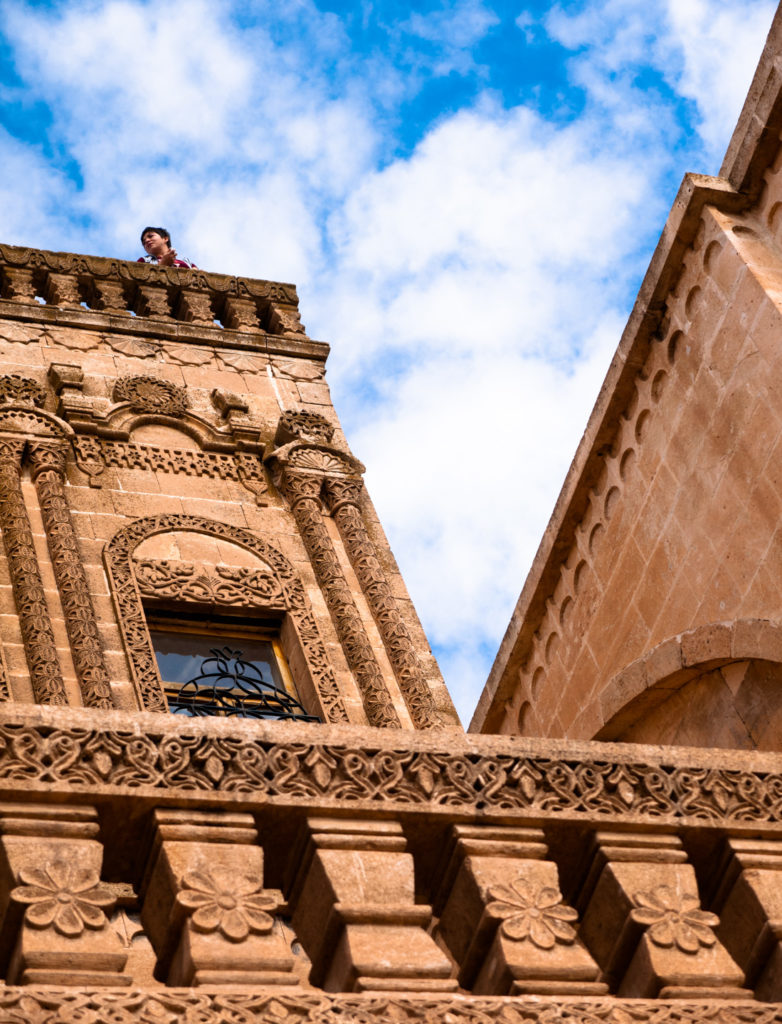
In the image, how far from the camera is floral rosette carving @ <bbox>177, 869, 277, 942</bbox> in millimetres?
4348

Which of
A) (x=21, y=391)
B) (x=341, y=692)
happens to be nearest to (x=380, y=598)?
(x=341, y=692)

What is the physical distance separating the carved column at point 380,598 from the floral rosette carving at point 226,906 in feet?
17.6

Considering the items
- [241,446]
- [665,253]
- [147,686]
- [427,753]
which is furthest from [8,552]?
[427,753]

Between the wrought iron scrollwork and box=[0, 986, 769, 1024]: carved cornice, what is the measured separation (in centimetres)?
553

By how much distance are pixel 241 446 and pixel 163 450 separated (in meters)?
0.60

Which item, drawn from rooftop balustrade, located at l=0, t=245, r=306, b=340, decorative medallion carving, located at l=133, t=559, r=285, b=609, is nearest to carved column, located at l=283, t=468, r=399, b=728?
decorative medallion carving, located at l=133, t=559, r=285, b=609

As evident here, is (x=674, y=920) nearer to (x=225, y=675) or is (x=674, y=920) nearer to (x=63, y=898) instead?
(x=63, y=898)

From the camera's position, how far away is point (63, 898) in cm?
427

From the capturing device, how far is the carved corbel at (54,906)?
4.14 m

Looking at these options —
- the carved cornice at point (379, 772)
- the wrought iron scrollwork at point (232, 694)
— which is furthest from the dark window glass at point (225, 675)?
the carved cornice at point (379, 772)

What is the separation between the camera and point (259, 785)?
15.9ft

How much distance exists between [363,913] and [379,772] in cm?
62

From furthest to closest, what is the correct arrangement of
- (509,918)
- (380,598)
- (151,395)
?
(151,395)
(380,598)
(509,918)

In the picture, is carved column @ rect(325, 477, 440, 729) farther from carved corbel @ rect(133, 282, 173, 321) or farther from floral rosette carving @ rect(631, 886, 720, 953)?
floral rosette carving @ rect(631, 886, 720, 953)
